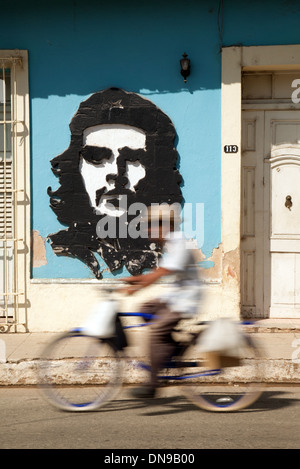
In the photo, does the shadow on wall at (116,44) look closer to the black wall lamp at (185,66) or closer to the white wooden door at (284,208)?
the black wall lamp at (185,66)

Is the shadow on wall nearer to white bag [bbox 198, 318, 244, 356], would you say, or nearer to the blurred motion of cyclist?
the blurred motion of cyclist

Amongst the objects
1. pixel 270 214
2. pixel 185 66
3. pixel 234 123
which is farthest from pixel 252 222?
pixel 185 66

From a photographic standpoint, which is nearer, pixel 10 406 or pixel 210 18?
pixel 10 406

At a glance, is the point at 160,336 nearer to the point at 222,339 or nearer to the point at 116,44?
the point at 222,339

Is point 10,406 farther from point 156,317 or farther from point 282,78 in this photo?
point 282,78

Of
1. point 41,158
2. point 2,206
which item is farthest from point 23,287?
point 41,158

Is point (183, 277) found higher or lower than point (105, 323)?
higher

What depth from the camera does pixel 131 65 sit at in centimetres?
869

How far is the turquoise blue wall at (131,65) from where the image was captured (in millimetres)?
8656

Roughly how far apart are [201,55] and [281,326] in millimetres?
3463

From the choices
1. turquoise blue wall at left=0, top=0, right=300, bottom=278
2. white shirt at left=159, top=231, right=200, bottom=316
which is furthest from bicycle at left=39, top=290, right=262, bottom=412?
turquoise blue wall at left=0, top=0, right=300, bottom=278

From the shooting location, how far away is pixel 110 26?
8.70 metres

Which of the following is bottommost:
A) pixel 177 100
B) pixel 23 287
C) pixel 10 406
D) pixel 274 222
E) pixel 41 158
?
pixel 10 406

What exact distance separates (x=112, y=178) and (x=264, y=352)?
380 centimetres
